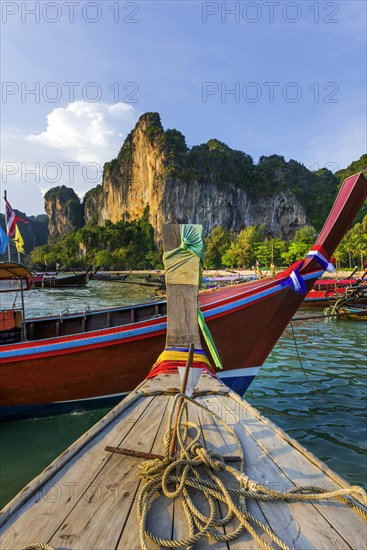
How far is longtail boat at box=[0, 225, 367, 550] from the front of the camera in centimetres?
138

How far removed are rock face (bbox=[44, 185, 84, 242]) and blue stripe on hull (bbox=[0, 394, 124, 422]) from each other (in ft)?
449

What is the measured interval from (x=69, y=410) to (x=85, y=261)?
86107mm

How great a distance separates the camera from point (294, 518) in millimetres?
1487

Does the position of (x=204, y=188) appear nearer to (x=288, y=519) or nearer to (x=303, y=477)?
(x=303, y=477)

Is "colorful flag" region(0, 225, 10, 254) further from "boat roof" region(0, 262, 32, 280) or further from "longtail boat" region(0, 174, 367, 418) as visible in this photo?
"longtail boat" region(0, 174, 367, 418)

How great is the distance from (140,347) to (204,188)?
86.0 meters

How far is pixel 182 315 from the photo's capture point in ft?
14.3

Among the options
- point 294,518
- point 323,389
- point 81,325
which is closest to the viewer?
point 294,518

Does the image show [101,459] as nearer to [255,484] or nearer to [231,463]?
[231,463]

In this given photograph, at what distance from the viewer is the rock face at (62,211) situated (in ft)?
445

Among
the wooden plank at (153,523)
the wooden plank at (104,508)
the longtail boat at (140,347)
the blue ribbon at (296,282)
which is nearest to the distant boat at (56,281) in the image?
the longtail boat at (140,347)

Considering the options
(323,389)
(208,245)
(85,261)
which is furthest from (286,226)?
(323,389)

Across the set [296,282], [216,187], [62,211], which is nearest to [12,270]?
[296,282]

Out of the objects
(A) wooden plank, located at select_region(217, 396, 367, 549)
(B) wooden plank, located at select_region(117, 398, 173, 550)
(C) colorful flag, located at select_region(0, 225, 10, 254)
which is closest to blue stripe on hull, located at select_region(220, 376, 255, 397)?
(A) wooden plank, located at select_region(217, 396, 367, 549)
